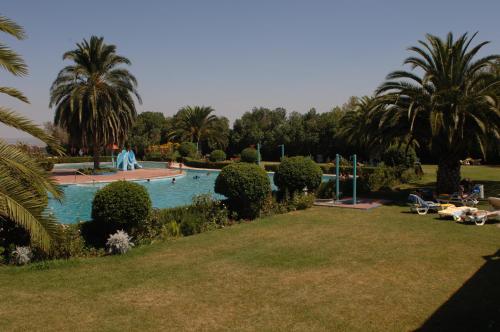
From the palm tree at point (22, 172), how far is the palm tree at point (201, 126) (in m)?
45.4

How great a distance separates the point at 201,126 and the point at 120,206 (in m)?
43.8

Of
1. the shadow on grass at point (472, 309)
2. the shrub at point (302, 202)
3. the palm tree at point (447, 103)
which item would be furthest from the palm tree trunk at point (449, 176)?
the shadow on grass at point (472, 309)

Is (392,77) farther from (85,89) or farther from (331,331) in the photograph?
(85,89)

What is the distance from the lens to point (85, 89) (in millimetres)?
31188

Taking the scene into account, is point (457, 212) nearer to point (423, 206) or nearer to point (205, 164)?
point (423, 206)

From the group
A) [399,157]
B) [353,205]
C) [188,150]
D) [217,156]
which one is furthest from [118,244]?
[188,150]

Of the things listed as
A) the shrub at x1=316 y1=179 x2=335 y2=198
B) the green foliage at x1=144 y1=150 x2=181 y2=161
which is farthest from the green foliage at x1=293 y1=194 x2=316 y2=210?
the green foliage at x1=144 y1=150 x2=181 y2=161

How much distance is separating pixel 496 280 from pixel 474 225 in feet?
17.3

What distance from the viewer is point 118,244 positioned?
31.5ft

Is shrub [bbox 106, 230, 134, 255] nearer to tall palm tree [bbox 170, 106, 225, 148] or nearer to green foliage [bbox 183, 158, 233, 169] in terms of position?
green foliage [bbox 183, 158, 233, 169]

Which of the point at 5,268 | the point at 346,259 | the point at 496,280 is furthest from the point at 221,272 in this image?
the point at 496,280

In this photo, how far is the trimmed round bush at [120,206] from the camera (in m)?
10.1

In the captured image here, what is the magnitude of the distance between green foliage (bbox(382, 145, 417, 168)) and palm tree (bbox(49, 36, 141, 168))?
65.6 ft

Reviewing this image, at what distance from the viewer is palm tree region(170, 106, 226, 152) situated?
174ft
